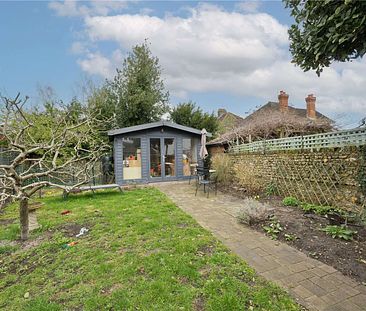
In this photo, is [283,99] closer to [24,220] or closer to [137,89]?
[137,89]

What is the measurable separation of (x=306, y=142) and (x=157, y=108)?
12.5 m

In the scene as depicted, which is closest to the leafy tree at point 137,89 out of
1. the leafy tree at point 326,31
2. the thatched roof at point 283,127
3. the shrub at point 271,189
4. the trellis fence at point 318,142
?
the thatched roof at point 283,127

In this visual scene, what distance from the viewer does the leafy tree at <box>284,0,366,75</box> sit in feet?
7.08

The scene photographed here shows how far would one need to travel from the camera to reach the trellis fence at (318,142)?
4903 mm

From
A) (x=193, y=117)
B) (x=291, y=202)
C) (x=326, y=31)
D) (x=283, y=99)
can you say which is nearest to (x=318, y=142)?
(x=291, y=202)

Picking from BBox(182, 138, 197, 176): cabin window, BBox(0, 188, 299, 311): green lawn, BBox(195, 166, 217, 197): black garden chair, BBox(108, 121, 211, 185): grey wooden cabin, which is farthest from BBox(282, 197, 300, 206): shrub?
BBox(182, 138, 197, 176): cabin window

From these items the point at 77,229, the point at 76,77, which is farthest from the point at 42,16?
the point at 76,77

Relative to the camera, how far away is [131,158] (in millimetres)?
10797

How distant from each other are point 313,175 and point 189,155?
6787mm

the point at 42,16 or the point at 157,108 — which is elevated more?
the point at 42,16

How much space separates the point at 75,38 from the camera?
9.81 meters

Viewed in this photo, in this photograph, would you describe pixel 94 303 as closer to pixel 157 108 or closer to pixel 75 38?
pixel 75 38

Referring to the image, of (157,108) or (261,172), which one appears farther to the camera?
(157,108)

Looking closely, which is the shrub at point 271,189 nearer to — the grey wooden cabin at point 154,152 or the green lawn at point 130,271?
the green lawn at point 130,271
